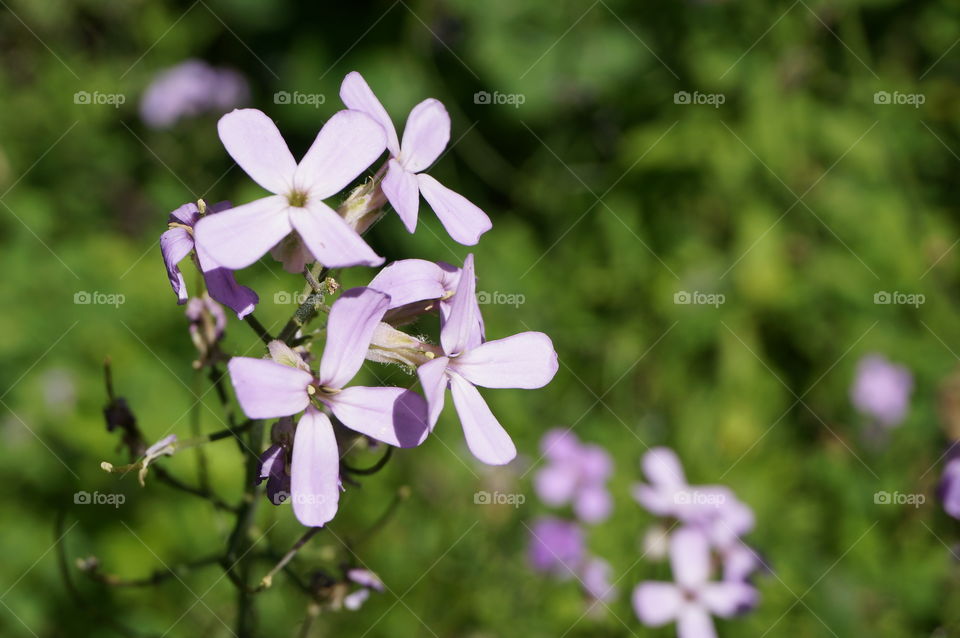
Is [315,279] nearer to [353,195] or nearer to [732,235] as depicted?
[353,195]

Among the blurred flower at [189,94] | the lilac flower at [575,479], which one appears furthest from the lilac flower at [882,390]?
the blurred flower at [189,94]

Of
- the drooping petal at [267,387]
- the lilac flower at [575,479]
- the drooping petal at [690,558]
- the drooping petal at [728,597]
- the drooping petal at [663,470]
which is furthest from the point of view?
the lilac flower at [575,479]

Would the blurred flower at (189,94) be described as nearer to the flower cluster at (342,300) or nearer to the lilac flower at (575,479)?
the lilac flower at (575,479)

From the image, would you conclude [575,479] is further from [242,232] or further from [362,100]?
[242,232]

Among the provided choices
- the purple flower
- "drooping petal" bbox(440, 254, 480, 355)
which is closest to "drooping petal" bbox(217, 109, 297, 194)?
"drooping petal" bbox(440, 254, 480, 355)

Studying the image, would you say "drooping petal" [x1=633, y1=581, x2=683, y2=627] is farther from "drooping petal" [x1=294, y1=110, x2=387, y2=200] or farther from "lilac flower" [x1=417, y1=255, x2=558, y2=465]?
"drooping petal" [x1=294, y1=110, x2=387, y2=200]
